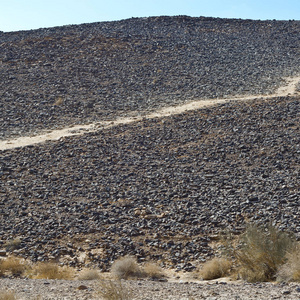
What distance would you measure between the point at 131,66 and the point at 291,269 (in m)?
28.6

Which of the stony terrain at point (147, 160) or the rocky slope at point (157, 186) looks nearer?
the stony terrain at point (147, 160)

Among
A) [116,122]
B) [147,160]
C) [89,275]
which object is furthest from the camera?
[116,122]

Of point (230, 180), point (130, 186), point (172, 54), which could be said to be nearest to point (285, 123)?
point (230, 180)


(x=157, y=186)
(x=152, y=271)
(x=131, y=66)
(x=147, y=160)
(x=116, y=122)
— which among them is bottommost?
(x=152, y=271)

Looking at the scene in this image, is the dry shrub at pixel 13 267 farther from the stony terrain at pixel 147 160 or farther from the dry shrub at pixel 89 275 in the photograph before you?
the dry shrub at pixel 89 275

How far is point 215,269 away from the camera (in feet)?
35.9

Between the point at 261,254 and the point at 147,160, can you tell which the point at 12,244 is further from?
the point at 147,160

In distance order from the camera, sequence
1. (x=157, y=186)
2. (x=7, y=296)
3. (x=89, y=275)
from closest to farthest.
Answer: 1. (x=7, y=296)
2. (x=89, y=275)
3. (x=157, y=186)

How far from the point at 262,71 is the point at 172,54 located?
8067mm

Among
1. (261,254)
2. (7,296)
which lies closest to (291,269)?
(261,254)

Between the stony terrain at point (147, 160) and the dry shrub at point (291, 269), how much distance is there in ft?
1.87

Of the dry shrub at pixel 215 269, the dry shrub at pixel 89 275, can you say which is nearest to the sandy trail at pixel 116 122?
the dry shrub at pixel 89 275

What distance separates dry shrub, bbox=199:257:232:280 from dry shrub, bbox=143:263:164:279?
92cm

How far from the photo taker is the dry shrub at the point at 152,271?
443 inches
